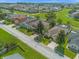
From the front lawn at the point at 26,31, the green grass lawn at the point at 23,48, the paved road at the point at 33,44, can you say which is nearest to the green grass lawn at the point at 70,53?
the paved road at the point at 33,44

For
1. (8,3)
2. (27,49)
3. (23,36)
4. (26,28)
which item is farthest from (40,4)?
(27,49)

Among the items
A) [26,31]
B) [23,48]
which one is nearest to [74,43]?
[23,48]

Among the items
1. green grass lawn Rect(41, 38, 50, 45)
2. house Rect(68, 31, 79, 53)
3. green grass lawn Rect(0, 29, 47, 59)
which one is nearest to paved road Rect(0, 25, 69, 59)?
green grass lawn Rect(0, 29, 47, 59)

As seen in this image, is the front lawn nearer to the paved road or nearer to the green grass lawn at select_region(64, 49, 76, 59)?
the paved road

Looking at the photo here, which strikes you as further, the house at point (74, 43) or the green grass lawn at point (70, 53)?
the house at point (74, 43)

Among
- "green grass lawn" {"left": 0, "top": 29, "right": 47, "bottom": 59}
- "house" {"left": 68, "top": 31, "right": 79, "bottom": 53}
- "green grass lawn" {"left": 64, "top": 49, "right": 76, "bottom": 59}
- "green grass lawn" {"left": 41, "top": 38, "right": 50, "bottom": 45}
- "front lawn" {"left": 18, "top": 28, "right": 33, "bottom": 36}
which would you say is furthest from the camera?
"front lawn" {"left": 18, "top": 28, "right": 33, "bottom": 36}

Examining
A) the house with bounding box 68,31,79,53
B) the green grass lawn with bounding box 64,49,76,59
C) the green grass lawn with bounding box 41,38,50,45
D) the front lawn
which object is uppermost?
the house with bounding box 68,31,79,53

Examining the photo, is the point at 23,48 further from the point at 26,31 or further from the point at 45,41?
the point at 26,31

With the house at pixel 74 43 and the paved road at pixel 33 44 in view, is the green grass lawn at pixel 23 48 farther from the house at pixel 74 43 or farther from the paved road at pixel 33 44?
the house at pixel 74 43

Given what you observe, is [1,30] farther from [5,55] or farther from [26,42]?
[5,55]

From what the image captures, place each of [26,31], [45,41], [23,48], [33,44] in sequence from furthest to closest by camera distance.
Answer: [26,31] < [45,41] < [33,44] < [23,48]

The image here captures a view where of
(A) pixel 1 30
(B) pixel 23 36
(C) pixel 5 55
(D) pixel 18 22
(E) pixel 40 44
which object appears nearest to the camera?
(C) pixel 5 55
